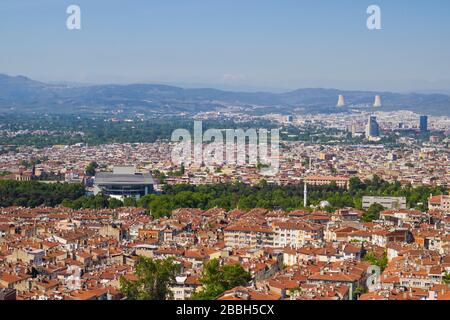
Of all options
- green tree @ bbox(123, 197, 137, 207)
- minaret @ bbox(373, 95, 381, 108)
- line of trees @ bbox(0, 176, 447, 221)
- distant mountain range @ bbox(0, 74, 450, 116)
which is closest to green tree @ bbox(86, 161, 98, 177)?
line of trees @ bbox(0, 176, 447, 221)

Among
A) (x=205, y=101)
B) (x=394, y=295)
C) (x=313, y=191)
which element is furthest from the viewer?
(x=205, y=101)

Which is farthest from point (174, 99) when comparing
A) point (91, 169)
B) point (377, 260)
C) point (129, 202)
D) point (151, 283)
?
point (151, 283)

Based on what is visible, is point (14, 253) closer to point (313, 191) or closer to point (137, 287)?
point (137, 287)

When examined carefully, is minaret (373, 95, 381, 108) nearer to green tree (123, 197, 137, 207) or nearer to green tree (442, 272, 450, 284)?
green tree (123, 197, 137, 207)

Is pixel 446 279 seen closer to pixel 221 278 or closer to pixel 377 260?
pixel 377 260

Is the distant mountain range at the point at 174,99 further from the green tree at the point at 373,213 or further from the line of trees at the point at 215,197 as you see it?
the green tree at the point at 373,213

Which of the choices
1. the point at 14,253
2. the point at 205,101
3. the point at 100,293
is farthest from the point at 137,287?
the point at 205,101

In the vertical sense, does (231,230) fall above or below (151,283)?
below
